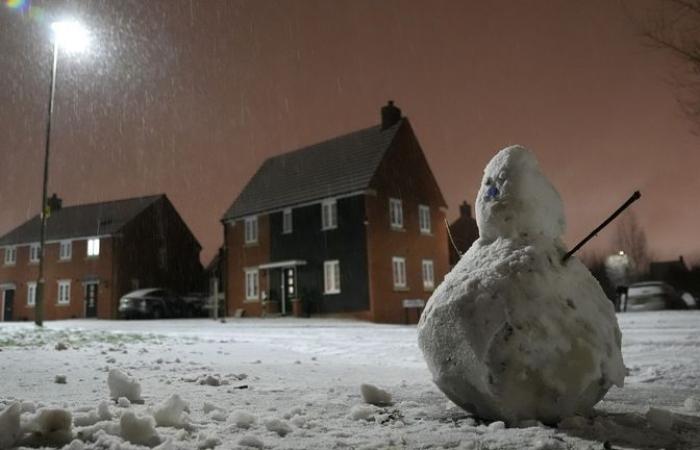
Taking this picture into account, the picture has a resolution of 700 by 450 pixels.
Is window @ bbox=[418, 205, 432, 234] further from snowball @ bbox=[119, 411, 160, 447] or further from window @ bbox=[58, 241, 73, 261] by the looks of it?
snowball @ bbox=[119, 411, 160, 447]

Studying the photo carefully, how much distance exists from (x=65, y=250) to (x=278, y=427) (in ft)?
150

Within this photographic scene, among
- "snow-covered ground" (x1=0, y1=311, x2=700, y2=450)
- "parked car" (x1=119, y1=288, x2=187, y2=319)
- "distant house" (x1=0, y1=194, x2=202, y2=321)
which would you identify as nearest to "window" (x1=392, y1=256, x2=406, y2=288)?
"parked car" (x1=119, y1=288, x2=187, y2=319)

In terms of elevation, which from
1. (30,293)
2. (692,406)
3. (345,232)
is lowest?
(692,406)

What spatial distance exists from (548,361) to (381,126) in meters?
29.2

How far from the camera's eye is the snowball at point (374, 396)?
4980 mm

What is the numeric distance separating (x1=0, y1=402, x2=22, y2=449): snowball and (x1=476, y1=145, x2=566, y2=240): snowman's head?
3368 mm

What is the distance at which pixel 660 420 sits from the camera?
13.1 feet

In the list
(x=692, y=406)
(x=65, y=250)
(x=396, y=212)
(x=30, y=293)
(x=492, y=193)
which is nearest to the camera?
(x=492, y=193)

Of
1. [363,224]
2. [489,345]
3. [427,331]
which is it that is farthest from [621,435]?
[363,224]

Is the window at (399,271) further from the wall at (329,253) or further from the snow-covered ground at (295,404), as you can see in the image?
the snow-covered ground at (295,404)

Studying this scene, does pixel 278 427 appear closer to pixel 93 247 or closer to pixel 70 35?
pixel 70 35

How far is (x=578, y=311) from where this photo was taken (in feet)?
13.4

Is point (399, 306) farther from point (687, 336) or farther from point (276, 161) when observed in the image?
point (687, 336)

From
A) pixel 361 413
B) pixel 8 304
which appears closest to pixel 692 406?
pixel 361 413
